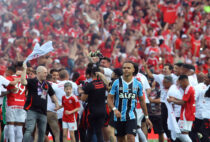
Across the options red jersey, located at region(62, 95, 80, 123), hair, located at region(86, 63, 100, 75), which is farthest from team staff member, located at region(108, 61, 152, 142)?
red jersey, located at region(62, 95, 80, 123)

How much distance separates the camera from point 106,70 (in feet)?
37.6

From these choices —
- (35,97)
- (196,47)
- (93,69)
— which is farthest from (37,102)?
(196,47)

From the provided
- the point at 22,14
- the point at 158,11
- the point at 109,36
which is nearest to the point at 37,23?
the point at 22,14

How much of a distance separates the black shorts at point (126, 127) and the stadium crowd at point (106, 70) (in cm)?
2

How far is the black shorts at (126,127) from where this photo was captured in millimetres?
8703

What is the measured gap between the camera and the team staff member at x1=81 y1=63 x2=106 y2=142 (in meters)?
10.0

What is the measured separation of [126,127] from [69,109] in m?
2.44

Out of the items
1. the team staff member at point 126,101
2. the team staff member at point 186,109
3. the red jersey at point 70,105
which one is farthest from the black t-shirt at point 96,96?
the team staff member at point 186,109

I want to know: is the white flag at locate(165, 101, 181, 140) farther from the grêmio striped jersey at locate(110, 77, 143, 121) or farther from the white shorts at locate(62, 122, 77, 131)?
the white shorts at locate(62, 122, 77, 131)

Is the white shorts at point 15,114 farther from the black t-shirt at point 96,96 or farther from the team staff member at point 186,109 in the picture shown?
the team staff member at point 186,109

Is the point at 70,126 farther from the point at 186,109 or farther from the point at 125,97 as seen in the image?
the point at 186,109

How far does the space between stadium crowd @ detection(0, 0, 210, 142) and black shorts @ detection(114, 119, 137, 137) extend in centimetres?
2

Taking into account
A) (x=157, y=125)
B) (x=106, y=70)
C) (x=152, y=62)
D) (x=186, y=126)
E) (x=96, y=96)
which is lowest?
(x=157, y=125)

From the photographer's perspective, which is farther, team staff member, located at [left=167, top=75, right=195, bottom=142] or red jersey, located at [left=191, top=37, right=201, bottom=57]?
red jersey, located at [left=191, top=37, right=201, bottom=57]
